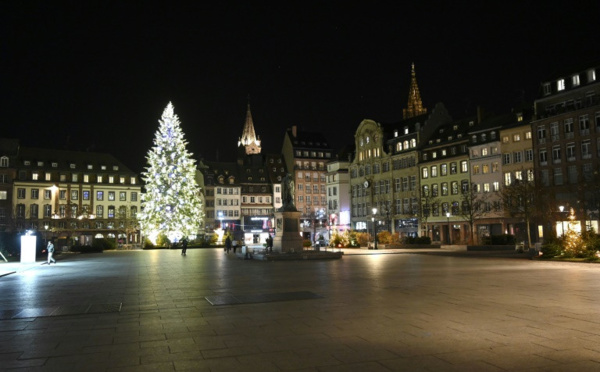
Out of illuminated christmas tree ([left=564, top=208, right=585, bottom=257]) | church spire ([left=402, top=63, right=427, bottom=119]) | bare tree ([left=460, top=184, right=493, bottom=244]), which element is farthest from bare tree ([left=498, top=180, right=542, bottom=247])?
church spire ([left=402, top=63, right=427, bottom=119])

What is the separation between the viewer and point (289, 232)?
39.5 meters

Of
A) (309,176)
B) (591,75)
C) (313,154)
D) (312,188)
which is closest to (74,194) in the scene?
(309,176)

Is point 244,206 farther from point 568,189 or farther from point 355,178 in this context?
point 568,189

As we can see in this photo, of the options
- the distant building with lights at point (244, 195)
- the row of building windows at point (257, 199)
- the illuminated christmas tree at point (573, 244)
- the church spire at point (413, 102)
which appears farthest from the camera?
the church spire at point (413, 102)

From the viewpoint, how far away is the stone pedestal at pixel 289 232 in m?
39.3

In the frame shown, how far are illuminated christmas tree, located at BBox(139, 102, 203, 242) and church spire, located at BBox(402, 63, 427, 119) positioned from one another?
4152 inches

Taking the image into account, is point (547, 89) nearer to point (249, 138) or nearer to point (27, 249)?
point (27, 249)

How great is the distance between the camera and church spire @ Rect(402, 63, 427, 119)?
156250 millimetres

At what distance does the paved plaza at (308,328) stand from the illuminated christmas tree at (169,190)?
43.7 m

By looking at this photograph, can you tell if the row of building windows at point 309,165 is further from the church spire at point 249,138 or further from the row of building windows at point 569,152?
the row of building windows at point 569,152

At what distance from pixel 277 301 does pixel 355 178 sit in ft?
293

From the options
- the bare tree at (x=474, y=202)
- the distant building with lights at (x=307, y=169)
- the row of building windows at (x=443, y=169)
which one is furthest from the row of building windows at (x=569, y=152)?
the distant building with lights at (x=307, y=169)

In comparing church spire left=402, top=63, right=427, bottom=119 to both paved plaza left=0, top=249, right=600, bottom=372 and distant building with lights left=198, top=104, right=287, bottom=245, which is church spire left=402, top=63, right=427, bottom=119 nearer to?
distant building with lights left=198, top=104, right=287, bottom=245

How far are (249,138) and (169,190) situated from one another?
379ft
